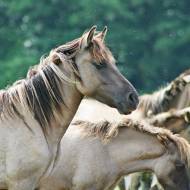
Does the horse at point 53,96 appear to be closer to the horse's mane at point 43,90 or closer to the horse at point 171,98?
the horse's mane at point 43,90

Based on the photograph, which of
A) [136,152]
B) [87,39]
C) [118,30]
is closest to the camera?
[87,39]

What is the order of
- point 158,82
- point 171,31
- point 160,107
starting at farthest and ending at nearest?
point 171,31, point 158,82, point 160,107

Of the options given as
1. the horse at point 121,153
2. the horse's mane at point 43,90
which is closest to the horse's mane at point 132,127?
the horse at point 121,153

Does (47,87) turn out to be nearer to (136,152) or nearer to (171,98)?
(136,152)

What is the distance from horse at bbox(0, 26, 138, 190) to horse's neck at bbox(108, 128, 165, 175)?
230cm

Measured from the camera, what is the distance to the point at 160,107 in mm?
15094

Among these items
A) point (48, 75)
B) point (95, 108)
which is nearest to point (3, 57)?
point (95, 108)

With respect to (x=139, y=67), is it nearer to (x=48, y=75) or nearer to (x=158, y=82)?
(x=158, y=82)

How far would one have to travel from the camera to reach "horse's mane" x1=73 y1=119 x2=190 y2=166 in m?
10.8

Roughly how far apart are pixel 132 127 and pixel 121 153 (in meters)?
0.29

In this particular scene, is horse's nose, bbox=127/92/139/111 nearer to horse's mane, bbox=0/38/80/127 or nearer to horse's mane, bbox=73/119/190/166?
horse's mane, bbox=0/38/80/127

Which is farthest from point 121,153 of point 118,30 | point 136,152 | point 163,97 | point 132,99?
point 118,30

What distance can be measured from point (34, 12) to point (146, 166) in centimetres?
2067

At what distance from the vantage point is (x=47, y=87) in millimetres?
8469
